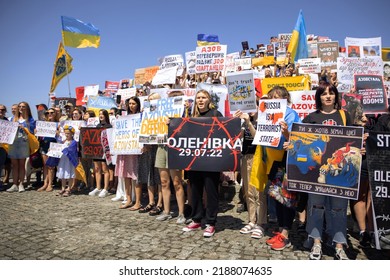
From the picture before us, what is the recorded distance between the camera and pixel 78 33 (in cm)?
1391

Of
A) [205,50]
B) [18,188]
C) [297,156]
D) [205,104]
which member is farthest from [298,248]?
[18,188]

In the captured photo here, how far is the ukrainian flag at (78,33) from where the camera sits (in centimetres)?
1348

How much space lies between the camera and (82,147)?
25.3ft

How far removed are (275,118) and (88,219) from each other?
4.06 meters

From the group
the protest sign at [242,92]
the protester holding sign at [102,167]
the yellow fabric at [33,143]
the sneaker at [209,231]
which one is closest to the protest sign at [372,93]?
the protest sign at [242,92]

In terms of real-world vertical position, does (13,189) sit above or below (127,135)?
below

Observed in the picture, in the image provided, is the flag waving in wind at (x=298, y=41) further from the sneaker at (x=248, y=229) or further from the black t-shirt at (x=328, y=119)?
the sneaker at (x=248, y=229)

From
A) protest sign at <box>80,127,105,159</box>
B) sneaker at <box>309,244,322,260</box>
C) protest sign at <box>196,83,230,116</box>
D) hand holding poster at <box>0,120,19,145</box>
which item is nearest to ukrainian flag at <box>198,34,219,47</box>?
protest sign at <box>196,83,230,116</box>

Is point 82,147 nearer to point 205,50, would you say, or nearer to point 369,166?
point 205,50

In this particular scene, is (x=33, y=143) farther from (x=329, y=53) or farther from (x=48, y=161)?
(x=329, y=53)

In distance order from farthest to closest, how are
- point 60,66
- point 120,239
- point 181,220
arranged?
point 60,66 → point 181,220 → point 120,239

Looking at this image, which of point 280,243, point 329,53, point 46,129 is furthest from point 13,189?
point 329,53

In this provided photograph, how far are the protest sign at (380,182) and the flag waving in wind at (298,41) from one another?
8161mm

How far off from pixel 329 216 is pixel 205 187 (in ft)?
6.36
